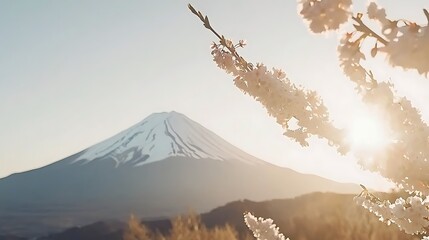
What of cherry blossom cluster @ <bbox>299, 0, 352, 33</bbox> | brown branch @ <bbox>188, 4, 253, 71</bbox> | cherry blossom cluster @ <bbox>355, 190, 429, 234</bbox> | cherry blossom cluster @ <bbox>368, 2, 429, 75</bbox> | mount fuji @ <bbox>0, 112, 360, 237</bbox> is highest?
mount fuji @ <bbox>0, 112, 360, 237</bbox>

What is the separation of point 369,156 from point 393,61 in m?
1.25

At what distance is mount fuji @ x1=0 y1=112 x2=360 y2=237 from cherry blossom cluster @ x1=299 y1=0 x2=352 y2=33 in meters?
93.0

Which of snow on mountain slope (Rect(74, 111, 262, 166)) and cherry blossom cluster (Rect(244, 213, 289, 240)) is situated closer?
cherry blossom cluster (Rect(244, 213, 289, 240))

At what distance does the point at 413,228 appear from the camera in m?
2.73

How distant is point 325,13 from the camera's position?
1.79 m

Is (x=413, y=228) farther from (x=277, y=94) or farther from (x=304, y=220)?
(x=304, y=220)

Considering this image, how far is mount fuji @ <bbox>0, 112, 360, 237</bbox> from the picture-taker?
352 feet

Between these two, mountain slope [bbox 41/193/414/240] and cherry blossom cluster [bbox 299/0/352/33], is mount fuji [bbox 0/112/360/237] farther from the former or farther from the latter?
cherry blossom cluster [bbox 299/0/352/33]

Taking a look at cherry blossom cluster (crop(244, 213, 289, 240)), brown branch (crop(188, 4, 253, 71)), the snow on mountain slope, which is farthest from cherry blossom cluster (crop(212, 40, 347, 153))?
the snow on mountain slope

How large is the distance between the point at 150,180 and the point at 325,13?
12612 centimetres

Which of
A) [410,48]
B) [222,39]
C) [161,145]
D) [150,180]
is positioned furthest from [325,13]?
[161,145]

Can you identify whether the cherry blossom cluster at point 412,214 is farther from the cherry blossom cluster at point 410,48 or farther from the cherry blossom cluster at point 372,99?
the cherry blossom cluster at point 410,48

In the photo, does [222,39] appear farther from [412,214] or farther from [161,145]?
[161,145]

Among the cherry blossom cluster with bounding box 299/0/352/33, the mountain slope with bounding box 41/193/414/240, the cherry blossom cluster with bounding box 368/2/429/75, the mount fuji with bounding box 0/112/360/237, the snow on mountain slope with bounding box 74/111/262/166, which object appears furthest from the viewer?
the snow on mountain slope with bounding box 74/111/262/166
